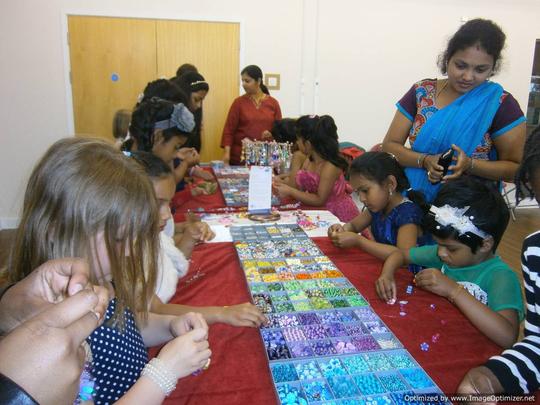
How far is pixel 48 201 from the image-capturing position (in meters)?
0.88

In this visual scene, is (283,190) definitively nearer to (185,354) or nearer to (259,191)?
(259,191)

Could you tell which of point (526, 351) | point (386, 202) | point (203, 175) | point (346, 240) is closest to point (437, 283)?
point (526, 351)

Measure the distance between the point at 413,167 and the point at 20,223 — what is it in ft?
5.67

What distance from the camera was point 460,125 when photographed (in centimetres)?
197

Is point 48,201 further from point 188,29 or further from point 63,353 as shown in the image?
point 188,29

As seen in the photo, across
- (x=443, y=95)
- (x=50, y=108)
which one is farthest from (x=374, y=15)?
(x=50, y=108)

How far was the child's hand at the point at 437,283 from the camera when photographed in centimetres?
130

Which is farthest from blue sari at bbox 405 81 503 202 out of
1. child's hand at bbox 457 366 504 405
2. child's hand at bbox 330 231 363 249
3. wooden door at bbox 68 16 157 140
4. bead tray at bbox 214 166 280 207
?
wooden door at bbox 68 16 157 140

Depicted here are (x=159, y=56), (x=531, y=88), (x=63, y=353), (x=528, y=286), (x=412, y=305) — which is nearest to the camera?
(x=63, y=353)

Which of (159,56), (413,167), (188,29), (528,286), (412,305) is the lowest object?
(412,305)

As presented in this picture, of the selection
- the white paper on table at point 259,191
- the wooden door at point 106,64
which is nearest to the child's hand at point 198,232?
the white paper on table at point 259,191

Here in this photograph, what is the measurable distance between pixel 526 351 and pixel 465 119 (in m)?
1.22

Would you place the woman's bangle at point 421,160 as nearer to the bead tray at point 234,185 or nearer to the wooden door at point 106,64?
the bead tray at point 234,185

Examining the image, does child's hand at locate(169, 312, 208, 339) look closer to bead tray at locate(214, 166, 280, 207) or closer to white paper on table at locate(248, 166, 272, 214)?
white paper on table at locate(248, 166, 272, 214)
